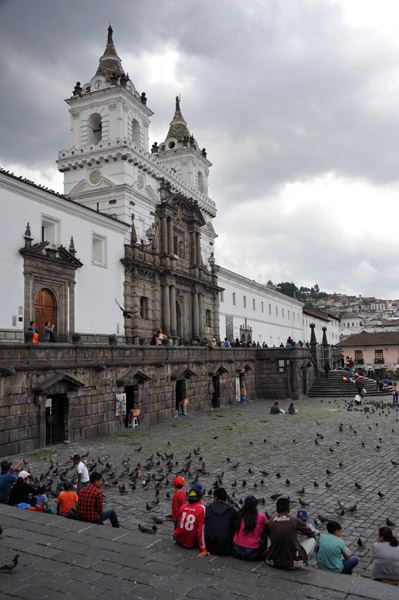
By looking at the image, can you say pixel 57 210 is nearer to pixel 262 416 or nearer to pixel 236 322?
pixel 262 416

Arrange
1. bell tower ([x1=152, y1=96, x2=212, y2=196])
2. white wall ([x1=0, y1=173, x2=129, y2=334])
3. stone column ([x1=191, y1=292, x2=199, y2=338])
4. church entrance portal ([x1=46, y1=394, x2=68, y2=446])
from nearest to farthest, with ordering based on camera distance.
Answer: church entrance portal ([x1=46, y1=394, x2=68, y2=446]) → white wall ([x1=0, y1=173, x2=129, y2=334]) → stone column ([x1=191, y1=292, x2=199, y2=338]) → bell tower ([x1=152, y1=96, x2=212, y2=196])

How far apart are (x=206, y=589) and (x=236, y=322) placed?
43.0 meters

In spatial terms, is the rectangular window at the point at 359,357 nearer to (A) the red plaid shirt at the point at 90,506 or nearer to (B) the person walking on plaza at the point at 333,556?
(A) the red plaid shirt at the point at 90,506

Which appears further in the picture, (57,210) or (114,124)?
(114,124)

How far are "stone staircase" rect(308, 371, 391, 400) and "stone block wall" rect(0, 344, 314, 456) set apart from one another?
9042 mm

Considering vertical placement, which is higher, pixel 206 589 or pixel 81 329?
pixel 81 329

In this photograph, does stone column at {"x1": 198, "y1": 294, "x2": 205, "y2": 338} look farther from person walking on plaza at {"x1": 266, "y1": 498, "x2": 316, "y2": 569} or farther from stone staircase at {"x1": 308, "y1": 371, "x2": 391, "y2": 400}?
person walking on plaza at {"x1": 266, "y1": 498, "x2": 316, "y2": 569}

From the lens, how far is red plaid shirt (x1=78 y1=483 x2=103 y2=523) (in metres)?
8.12

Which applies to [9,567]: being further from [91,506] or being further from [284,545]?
[284,545]

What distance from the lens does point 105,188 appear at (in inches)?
1247

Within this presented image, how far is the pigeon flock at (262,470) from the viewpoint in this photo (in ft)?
32.7

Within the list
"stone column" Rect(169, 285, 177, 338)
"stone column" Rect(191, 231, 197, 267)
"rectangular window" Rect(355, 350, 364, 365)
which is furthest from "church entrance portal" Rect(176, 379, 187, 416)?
"rectangular window" Rect(355, 350, 364, 365)

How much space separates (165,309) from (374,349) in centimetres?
3800

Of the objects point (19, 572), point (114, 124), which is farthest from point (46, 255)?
point (19, 572)
